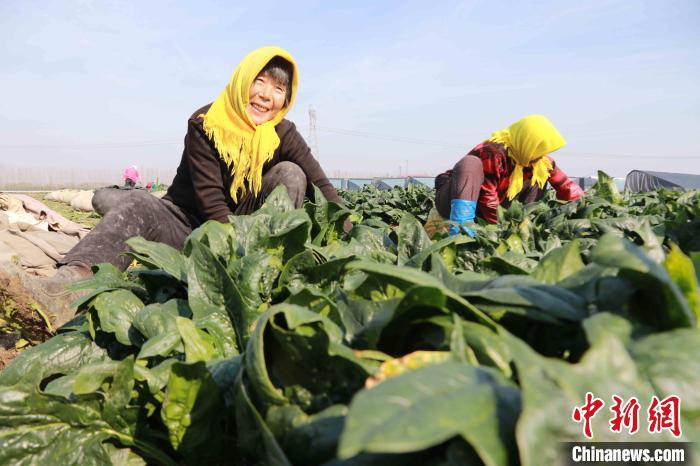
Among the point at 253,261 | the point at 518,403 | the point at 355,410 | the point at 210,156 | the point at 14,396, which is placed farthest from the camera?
the point at 210,156

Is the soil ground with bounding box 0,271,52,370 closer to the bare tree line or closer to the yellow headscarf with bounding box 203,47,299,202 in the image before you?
the yellow headscarf with bounding box 203,47,299,202

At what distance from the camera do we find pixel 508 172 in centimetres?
→ 544

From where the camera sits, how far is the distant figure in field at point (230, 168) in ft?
12.0

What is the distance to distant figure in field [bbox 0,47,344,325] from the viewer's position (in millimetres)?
3662

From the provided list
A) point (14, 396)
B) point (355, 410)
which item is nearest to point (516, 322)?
point (355, 410)

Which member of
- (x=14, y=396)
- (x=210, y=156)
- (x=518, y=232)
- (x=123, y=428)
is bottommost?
(x=123, y=428)

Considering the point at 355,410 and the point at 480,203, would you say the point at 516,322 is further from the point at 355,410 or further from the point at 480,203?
the point at 480,203

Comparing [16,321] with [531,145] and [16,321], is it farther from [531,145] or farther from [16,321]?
[531,145]

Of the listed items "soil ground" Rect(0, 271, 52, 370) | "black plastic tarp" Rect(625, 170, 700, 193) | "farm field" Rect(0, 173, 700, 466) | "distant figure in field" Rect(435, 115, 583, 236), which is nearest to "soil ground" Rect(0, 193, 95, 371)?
"soil ground" Rect(0, 271, 52, 370)

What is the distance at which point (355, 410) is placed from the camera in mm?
504

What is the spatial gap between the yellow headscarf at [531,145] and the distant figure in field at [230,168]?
2.35 metres

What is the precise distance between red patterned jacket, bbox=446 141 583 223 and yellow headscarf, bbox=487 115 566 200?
9 centimetres

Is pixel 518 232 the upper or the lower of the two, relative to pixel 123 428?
upper

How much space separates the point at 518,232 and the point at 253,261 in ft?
5.35
